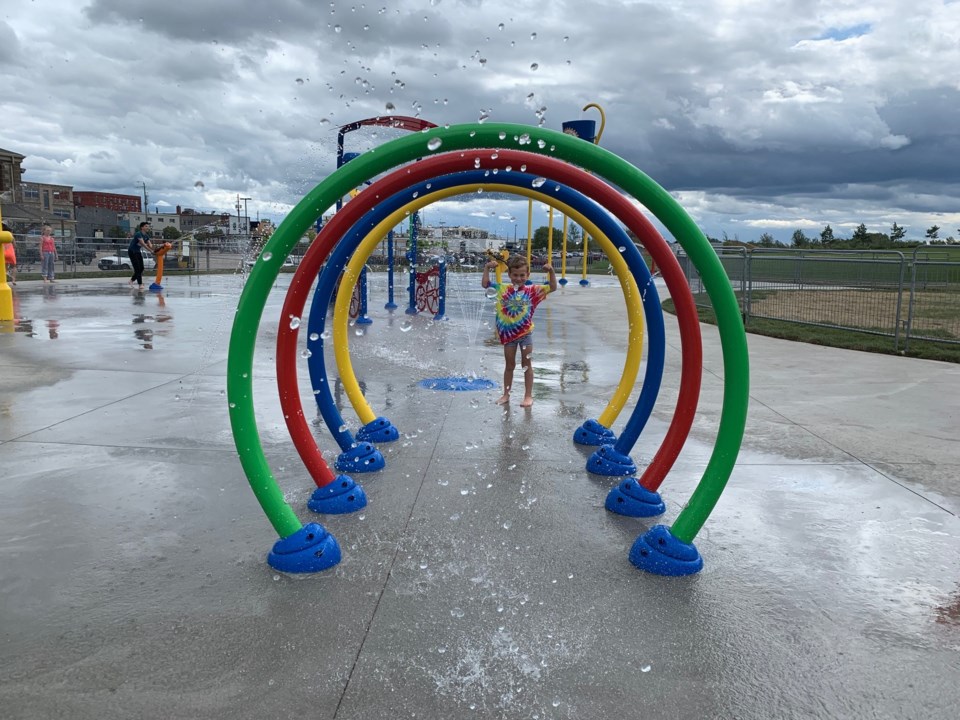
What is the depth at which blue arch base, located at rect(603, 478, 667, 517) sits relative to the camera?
3.75 m

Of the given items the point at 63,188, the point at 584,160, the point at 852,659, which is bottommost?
the point at 852,659

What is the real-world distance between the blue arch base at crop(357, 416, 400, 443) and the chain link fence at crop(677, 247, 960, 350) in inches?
240

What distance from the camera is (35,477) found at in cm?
407

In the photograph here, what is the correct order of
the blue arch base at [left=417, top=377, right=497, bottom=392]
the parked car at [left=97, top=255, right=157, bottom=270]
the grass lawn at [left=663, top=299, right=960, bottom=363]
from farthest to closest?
the parked car at [left=97, top=255, right=157, bottom=270]
the grass lawn at [left=663, top=299, right=960, bottom=363]
the blue arch base at [left=417, top=377, right=497, bottom=392]

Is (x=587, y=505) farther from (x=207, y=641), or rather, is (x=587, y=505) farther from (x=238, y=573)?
(x=207, y=641)

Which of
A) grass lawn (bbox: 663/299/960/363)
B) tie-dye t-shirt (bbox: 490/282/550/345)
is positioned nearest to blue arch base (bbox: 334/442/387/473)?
tie-dye t-shirt (bbox: 490/282/550/345)

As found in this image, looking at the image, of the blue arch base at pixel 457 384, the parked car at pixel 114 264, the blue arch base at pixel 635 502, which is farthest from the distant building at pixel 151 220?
the blue arch base at pixel 635 502

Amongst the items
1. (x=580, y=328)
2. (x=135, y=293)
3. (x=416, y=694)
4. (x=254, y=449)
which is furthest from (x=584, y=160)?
(x=135, y=293)

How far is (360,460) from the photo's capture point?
14.3ft

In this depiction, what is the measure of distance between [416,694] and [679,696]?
0.83 m

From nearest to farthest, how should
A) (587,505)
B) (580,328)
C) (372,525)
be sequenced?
(372,525) → (587,505) → (580,328)

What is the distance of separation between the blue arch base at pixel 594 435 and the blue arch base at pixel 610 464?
520mm

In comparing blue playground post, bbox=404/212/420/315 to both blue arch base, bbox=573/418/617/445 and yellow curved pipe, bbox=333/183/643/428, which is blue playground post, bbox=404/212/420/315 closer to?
yellow curved pipe, bbox=333/183/643/428

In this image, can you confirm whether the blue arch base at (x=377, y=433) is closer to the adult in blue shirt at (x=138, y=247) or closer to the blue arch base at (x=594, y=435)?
the blue arch base at (x=594, y=435)
